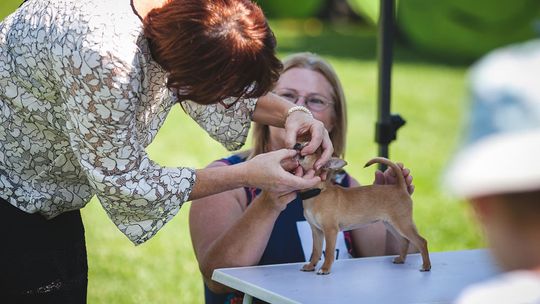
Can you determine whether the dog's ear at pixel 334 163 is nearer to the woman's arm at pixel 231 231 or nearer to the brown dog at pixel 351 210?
the brown dog at pixel 351 210

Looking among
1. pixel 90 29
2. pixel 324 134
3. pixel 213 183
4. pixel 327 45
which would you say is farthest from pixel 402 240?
pixel 327 45

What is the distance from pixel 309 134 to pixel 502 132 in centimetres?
120

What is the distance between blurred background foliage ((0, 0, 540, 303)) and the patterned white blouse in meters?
0.65

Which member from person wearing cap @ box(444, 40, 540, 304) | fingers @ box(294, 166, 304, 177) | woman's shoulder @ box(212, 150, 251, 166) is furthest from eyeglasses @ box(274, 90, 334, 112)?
person wearing cap @ box(444, 40, 540, 304)

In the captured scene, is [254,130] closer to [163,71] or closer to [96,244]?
[163,71]

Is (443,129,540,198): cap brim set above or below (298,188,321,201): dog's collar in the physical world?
below

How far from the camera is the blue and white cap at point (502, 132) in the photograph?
0.85 m

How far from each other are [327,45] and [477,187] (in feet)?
32.8

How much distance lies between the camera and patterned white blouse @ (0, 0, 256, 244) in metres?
1.69

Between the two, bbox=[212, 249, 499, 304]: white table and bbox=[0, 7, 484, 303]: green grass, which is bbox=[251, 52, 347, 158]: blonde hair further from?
bbox=[0, 7, 484, 303]: green grass

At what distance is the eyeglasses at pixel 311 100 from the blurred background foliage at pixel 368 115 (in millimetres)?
435

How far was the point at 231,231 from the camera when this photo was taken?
2.19 meters

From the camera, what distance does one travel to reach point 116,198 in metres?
1.79

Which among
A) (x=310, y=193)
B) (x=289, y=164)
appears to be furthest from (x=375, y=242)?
(x=289, y=164)
